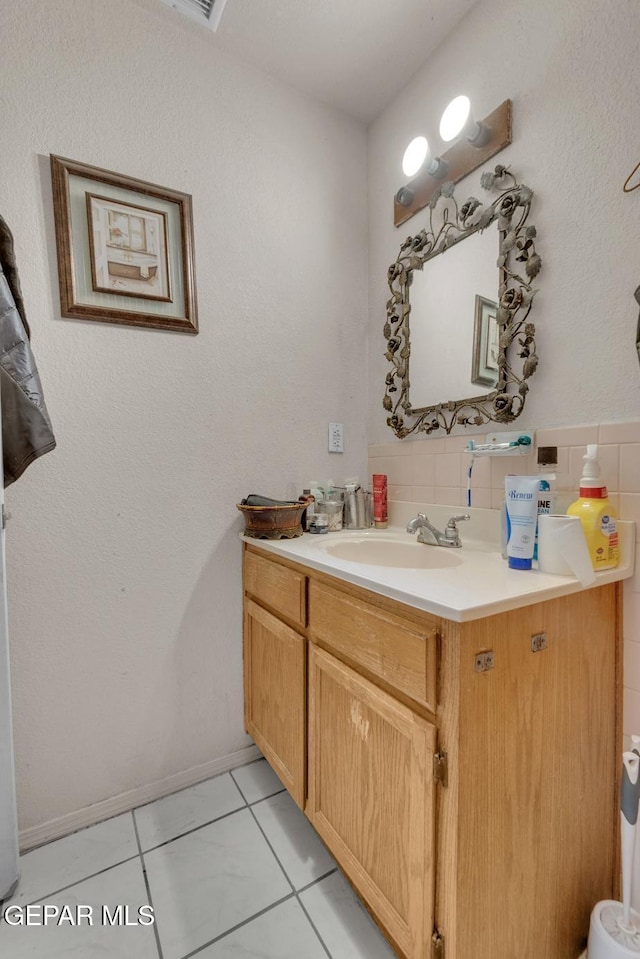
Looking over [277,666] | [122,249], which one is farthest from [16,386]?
[277,666]

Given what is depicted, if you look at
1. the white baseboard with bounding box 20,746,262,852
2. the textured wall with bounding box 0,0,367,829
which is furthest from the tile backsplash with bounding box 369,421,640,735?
the white baseboard with bounding box 20,746,262,852

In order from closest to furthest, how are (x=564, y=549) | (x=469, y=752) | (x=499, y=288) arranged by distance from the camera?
(x=469, y=752), (x=564, y=549), (x=499, y=288)

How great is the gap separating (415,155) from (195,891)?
2.29m

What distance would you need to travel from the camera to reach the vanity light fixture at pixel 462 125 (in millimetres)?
1221

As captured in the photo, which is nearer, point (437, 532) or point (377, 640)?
point (377, 640)

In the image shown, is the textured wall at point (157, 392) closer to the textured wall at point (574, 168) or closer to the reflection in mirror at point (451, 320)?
the reflection in mirror at point (451, 320)

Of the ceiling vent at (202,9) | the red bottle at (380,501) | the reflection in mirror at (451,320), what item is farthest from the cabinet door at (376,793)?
the ceiling vent at (202,9)

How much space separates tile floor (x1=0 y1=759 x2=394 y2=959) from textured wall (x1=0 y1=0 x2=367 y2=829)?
148 millimetres

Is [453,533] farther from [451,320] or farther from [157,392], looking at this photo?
[157,392]

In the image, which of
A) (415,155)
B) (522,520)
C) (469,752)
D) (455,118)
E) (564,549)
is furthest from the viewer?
(415,155)

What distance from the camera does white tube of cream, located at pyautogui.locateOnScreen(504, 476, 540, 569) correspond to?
3.07ft

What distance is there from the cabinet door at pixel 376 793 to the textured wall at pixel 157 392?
0.55 m

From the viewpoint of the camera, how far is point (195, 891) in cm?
105

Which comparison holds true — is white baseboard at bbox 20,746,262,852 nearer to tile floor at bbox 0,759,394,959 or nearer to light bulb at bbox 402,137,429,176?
tile floor at bbox 0,759,394,959
